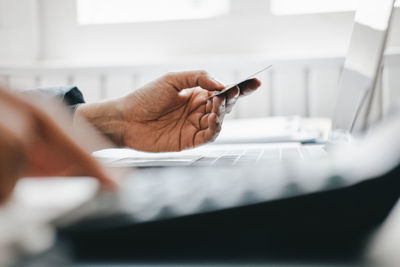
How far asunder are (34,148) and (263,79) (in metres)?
1.61

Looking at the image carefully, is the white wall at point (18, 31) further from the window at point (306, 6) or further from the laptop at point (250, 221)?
the laptop at point (250, 221)

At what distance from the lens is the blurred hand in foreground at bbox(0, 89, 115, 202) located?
14 centimetres

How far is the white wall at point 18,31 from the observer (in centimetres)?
174

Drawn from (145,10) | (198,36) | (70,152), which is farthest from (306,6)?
(70,152)

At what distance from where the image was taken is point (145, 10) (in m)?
1.92

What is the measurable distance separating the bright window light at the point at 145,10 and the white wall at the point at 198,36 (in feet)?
0.14

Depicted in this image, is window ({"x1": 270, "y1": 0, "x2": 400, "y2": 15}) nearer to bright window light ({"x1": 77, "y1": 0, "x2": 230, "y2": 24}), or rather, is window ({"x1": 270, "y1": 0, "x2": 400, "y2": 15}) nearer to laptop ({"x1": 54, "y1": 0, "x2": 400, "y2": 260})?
bright window light ({"x1": 77, "y1": 0, "x2": 230, "y2": 24})

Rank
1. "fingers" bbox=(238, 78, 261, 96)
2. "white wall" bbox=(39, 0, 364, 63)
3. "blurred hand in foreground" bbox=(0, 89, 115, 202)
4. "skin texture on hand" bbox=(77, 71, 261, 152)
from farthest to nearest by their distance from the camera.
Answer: "white wall" bbox=(39, 0, 364, 63) → "skin texture on hand" bbox=(77, 71, 261, 152) → "fingers" bbox=(238, 78, 261, 96) → "blurred hand in foreground" bbox=(0, 89, 115, 202)

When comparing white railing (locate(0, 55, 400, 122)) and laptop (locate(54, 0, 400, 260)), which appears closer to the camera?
laptop (locate(54, 0, 400, 260))

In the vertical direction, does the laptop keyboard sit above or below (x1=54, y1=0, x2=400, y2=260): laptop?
below

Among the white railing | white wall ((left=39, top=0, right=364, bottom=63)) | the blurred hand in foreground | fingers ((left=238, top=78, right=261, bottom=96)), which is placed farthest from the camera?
white wall ((left=39, top=0, right=364, bottom=63))

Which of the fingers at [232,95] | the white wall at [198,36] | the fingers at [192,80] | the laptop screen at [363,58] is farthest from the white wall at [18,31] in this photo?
the laptop screen at [363,58]

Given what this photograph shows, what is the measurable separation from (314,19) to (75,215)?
183 centimetres

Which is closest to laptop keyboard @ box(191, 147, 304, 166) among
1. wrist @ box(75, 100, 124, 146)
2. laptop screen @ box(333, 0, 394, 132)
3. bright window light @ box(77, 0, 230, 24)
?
laptop screen @ box(333, 0, 394, 132)
